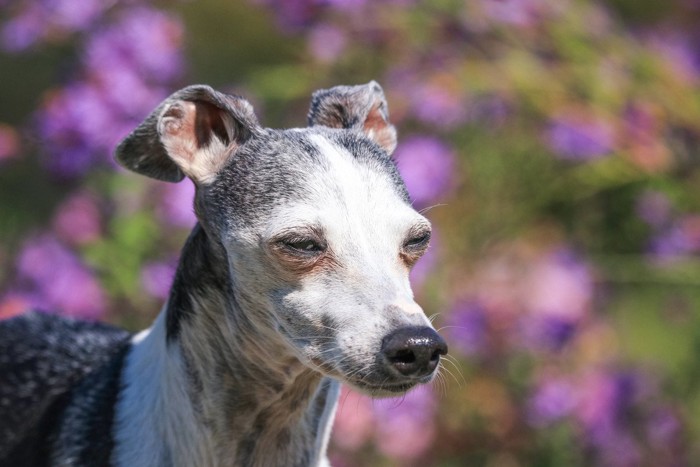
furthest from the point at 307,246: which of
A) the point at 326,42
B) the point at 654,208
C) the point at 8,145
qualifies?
the point at 654,208

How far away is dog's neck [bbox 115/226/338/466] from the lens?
2.83 meters

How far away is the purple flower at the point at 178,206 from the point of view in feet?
15.2

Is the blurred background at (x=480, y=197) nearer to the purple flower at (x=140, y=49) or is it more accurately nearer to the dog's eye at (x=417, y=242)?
the purple flower at (x=140, y=49)

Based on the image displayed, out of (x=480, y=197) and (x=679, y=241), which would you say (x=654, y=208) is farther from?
(x=480, y=197)

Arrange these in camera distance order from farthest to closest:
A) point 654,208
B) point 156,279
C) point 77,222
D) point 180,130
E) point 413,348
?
1. point 654,208
2. point 77,222
3. point 156,279
4. point 180,130
5. point 413,348

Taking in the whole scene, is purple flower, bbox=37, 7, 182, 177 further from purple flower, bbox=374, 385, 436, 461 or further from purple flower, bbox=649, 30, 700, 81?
purple flower, bbox=649, 30, 700, 81

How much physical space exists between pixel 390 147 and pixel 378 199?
2.04 feet

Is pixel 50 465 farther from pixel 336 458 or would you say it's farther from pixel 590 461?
pixel 590 461

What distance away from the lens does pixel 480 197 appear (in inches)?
224

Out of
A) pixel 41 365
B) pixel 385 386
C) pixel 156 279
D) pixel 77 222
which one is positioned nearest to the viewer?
pixel 385 386

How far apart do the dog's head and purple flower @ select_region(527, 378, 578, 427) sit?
2.23 metres

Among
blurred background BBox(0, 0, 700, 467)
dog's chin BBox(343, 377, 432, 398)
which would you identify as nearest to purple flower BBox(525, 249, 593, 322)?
blurred background BBox(0, 0, 700, 467)

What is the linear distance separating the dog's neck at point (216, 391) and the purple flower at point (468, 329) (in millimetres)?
2082

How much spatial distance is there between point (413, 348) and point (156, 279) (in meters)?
2.31
